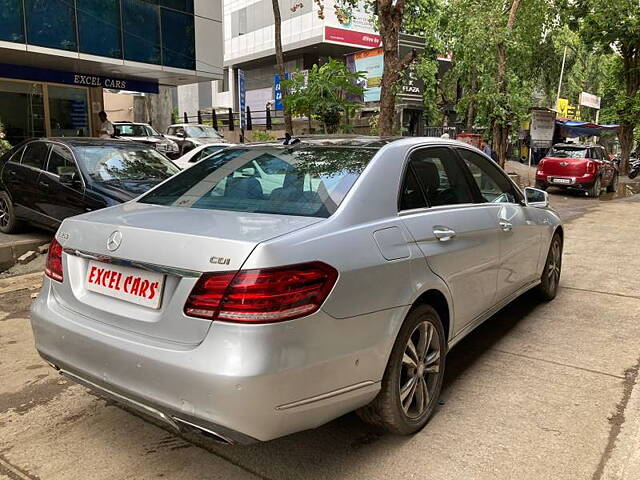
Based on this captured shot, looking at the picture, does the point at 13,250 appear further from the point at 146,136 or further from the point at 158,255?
the point at 146,136

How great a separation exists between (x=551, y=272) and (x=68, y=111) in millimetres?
16764

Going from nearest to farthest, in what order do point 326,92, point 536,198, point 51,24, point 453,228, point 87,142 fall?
point 453,228
point 536,198
point 87,142
point 326,92
point 51,24

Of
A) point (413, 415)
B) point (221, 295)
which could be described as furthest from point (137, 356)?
point (413, 415)

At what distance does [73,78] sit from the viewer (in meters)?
17.0

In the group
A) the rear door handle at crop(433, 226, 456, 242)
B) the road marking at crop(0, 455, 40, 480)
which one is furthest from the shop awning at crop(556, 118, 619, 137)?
the road marking at crop(0, 455, 40, 480)

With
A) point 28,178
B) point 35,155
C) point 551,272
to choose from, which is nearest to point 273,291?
point 551,272

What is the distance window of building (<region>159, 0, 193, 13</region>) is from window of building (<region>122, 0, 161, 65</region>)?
381 millimetres

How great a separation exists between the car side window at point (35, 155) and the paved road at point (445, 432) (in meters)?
3.78

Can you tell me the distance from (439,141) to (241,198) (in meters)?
1.49

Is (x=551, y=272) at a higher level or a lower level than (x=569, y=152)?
lower

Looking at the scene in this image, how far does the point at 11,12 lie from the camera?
42.8 ft

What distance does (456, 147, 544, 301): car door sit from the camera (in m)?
3.96

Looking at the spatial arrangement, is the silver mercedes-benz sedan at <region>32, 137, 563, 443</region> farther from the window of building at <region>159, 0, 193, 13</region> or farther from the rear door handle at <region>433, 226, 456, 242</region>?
the window of building at <region>159, 0, 193, 13</region>

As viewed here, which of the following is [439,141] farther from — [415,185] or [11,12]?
[11,12]
